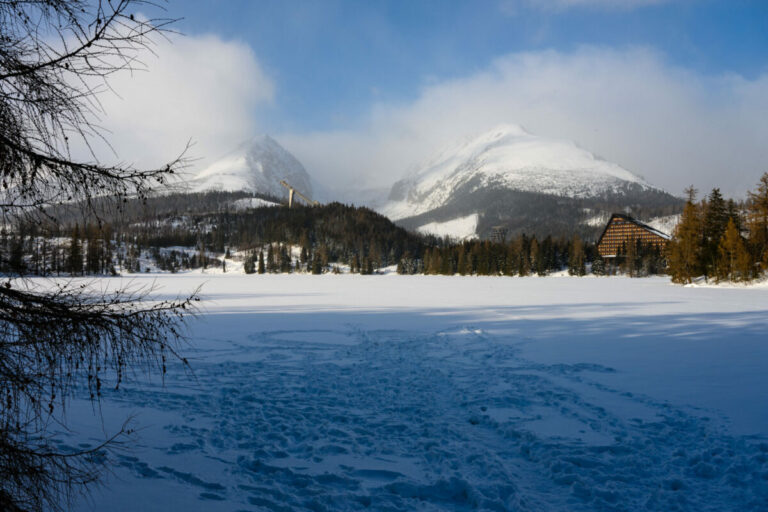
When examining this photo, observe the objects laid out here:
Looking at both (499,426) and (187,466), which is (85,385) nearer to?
(187,466)

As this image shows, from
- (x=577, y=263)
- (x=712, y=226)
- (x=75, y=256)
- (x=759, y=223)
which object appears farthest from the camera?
(x=577, y=263)

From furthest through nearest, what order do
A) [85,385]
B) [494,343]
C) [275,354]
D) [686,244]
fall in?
[686,244]
[494,343]
[275,354]
[85,385]

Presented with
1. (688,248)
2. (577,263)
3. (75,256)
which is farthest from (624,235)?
(75,256)

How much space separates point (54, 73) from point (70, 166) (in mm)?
566

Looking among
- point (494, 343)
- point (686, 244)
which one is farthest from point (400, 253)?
point (494, 343)

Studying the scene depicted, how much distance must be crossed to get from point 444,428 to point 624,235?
129 meters

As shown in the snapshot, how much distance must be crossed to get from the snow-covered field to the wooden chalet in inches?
4401

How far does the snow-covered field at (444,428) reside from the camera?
4383 mm

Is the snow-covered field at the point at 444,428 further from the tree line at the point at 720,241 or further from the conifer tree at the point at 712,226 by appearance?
the conifer tree at the point at 712,226

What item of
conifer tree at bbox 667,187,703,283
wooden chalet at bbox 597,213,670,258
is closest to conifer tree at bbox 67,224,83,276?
conifer tree at bbox 667,187,703,283

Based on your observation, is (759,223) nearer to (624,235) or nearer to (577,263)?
(577,263)

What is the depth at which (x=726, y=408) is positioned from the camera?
6.81m

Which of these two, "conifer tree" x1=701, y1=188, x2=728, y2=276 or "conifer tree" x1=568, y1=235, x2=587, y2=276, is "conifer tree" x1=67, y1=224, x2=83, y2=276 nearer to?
"conifer tree" x1=701, y1=188, x2=728, y2=276

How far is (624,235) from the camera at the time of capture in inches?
4601
